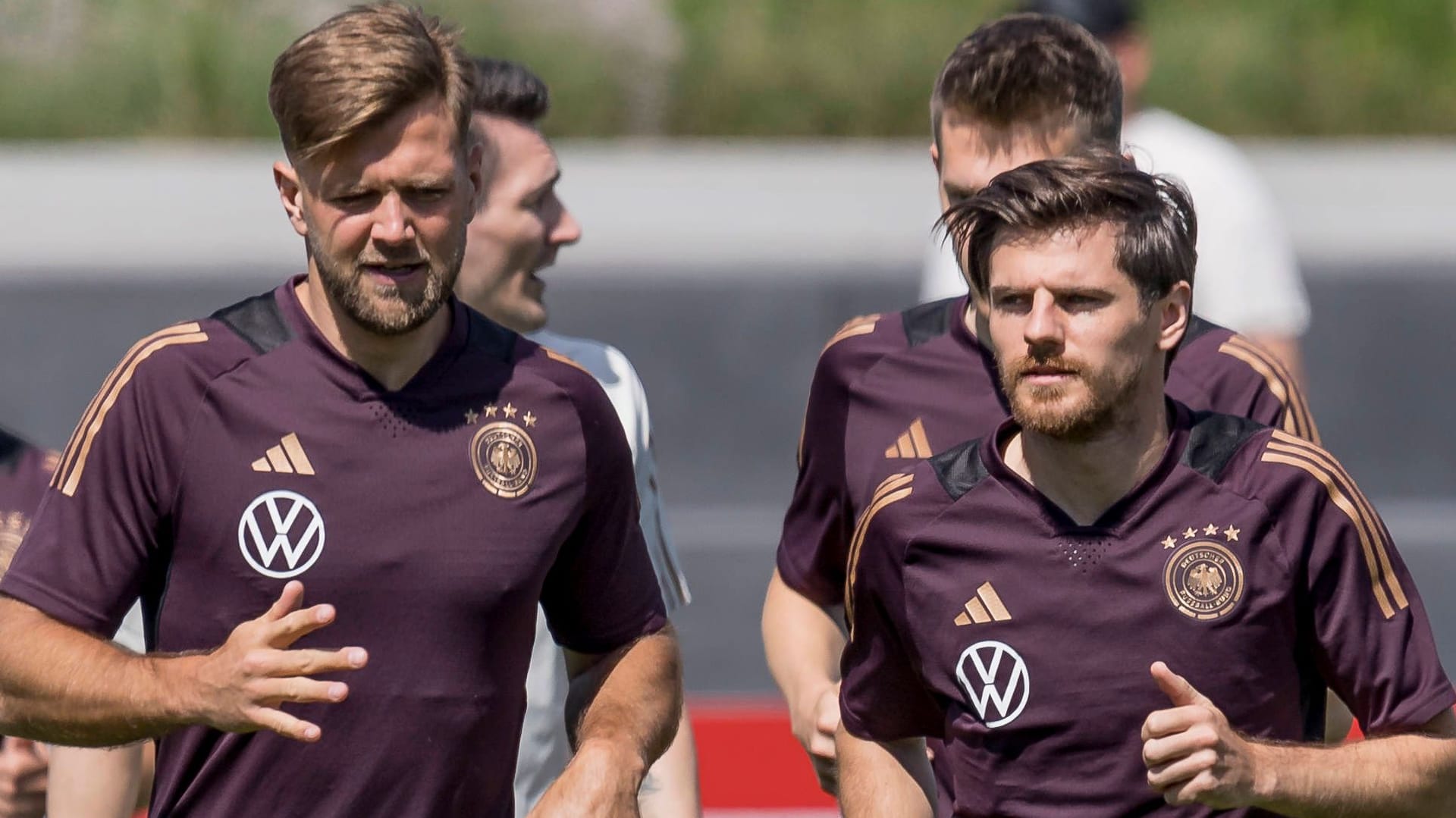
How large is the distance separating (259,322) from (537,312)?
3.87 ft

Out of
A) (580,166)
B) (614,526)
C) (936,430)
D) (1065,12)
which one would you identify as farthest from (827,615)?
(580,166)

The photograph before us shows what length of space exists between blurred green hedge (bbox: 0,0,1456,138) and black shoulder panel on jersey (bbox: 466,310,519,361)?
11.0 meters

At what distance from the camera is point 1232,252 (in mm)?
6164

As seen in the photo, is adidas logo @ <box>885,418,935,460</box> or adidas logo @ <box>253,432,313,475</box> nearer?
adidas logo @ <box>253,432,313,475</box>

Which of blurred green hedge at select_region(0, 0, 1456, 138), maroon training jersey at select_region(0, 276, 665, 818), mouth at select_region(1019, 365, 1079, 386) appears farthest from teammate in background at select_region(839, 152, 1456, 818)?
blurred green hedge at select_region(0, 0, 1456, 138)

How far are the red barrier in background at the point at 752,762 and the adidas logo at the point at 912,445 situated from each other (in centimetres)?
271

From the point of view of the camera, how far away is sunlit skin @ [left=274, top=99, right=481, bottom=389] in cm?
371

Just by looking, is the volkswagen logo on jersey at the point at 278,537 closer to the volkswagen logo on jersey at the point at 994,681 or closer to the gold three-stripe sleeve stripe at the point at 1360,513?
the volkswagen logo on jersey at the point at 994,681

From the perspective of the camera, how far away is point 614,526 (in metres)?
3.98

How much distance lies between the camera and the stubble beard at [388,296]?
12.2 feet

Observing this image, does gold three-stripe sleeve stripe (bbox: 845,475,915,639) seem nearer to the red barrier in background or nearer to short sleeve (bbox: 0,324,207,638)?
short sleeve (bbox: 0,324,207,638)

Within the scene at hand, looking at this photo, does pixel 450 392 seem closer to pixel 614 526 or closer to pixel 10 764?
pixel 614 526

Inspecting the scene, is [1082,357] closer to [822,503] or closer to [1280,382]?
[1280,382]

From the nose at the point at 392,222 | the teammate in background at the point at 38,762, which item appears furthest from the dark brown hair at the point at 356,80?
the teammate in background at the point at 38,762
